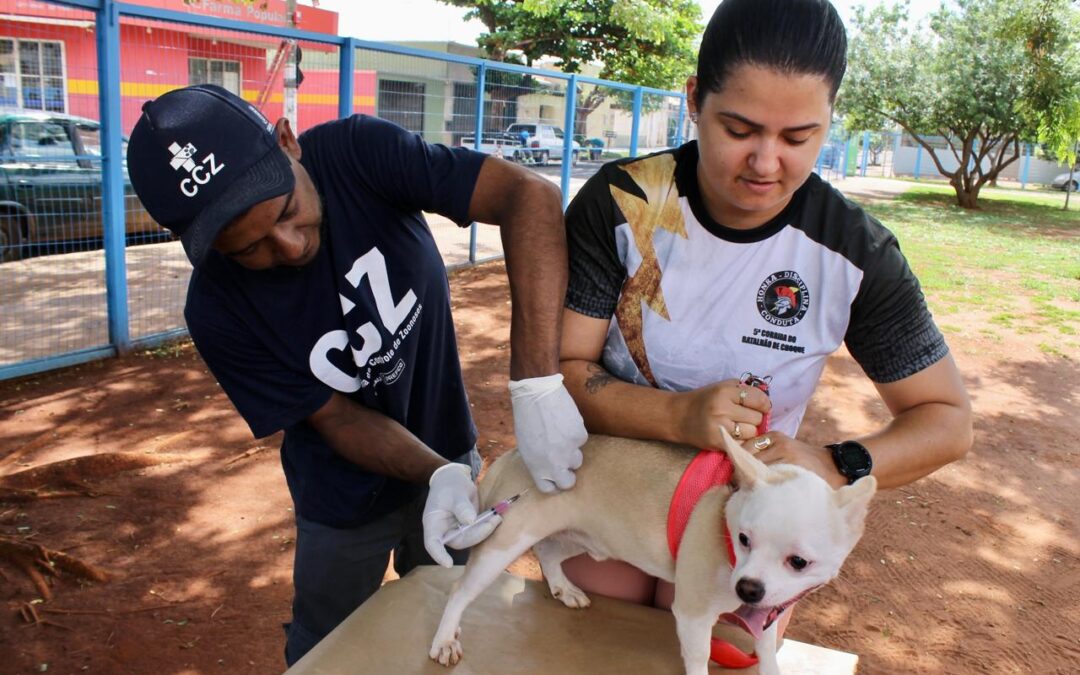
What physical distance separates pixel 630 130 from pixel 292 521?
1168 centimetres

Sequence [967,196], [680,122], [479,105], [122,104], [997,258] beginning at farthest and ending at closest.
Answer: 1. [967,196]
2. [680,122]
3. [997,258]
4. [479,105]
5. [122,104]

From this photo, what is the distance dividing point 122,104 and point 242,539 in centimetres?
386

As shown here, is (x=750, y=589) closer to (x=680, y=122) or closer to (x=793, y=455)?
(x=793, y=455)

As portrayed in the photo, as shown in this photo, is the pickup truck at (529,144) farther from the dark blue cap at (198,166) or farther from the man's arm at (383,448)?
the dark blue cap at (198,166)

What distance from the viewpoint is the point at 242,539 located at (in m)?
4.14

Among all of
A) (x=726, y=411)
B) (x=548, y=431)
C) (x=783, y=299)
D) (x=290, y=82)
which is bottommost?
(x=548, y=431)

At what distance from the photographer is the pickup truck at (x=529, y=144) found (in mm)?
10398

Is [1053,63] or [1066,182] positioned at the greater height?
[1053,63]

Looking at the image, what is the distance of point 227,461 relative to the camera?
493 cm

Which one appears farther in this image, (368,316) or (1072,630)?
(1072,630)

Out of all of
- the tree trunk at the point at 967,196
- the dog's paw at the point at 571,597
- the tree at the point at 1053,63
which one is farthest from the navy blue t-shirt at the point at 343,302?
the tree trunk at the point at 967,196

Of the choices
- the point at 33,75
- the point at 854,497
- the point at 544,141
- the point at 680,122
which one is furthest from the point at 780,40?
the point at 680,122

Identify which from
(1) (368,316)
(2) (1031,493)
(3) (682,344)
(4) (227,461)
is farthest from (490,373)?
(3) (682,344)

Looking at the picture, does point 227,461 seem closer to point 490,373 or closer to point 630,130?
point 490,373
